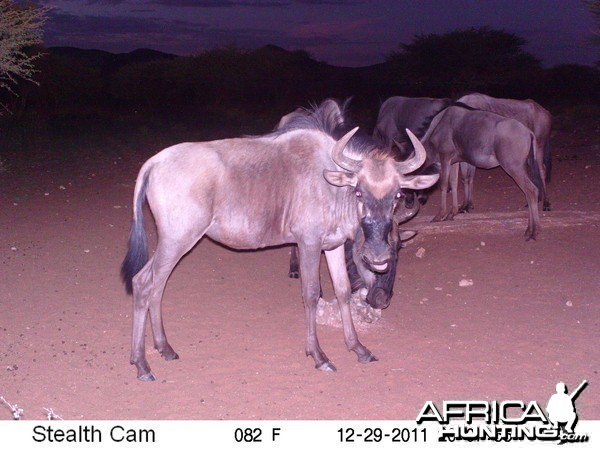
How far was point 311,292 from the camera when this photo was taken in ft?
16.1

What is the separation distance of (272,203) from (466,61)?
25.2 metres

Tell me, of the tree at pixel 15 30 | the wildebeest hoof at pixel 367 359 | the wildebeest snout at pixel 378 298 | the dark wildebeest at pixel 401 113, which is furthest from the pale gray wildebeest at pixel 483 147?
the tree at pixel 15 30

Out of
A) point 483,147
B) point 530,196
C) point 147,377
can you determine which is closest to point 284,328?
point 147,377

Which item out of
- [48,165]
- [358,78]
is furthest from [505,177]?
[358,78]

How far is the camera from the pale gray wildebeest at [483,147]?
335 inches

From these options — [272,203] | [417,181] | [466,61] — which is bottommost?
[466,61]

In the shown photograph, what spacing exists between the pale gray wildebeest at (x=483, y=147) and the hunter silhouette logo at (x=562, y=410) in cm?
447

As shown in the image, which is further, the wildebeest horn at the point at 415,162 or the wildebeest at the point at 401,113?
the wildebeest at the point at 401,113

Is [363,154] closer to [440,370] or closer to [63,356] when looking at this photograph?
[440,370]

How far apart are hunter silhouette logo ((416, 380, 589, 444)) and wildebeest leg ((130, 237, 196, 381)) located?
1.95 metres

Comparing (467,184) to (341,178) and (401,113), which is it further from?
(341,178)

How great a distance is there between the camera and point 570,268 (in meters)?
7.06

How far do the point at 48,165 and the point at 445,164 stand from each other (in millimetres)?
9081

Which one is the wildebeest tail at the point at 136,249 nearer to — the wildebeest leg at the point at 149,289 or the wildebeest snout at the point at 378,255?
the wildebeest leg at the point at 149,289
